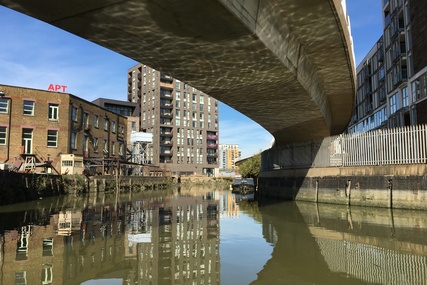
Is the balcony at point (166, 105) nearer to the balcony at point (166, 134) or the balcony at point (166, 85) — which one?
the balcony at point (166, 85)

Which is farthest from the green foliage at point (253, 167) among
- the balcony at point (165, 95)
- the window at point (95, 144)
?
the balcony at point (165, 95)

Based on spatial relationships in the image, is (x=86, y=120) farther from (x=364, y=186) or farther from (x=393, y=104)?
(x=393, y=104)

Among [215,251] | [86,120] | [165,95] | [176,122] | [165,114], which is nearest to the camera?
[215,251]

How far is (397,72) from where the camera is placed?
1789 inches

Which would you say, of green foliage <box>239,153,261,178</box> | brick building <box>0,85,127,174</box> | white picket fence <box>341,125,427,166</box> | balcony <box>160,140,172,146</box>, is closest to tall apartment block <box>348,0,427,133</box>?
white picket fence <box>341,125,427,166</box>

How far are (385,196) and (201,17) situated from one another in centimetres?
1470

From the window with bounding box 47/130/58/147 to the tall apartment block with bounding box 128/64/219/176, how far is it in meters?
63.9

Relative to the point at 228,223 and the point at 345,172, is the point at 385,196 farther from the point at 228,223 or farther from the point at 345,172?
the point at 228,223

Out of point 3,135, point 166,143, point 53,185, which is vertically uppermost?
point 166,143

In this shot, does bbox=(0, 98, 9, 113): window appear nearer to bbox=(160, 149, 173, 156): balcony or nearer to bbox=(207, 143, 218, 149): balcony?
bbox=(160, 149, 173, 156): balcony

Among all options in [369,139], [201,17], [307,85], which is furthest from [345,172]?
[201,17]

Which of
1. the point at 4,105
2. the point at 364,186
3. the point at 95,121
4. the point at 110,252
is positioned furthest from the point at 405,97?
the point at 4,105

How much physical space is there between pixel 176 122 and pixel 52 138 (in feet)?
230

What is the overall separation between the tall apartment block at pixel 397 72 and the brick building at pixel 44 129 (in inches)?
1464
